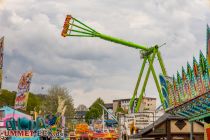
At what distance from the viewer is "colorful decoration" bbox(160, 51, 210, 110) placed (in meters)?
13.2

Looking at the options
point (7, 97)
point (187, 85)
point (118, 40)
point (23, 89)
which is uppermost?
point (7, 97)

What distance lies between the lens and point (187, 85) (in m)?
15.5

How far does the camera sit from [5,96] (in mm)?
120375

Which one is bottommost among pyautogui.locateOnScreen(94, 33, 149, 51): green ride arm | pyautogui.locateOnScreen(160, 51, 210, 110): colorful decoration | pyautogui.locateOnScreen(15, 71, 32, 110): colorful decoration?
pyautogui.locateOnScreen(160, 51, 210, 110): colorful decoration

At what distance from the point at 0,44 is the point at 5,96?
3872 inches

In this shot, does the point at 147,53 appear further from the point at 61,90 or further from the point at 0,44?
the point at 61,90

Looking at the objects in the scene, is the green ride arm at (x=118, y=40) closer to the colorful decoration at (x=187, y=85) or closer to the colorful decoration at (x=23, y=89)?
the colorful decoration at (x=23, y=89)

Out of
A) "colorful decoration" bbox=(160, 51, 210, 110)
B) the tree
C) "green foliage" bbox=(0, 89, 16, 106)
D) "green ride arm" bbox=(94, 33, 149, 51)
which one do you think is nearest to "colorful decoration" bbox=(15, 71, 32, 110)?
"colorful decoration" bbox=(160, 51, 210, 110)

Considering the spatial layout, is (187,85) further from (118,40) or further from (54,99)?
(54,99)

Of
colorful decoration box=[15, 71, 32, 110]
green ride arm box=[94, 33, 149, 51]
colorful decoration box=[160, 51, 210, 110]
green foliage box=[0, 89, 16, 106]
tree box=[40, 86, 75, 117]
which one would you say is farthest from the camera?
green foliage box=[0, 89, 16, 106]

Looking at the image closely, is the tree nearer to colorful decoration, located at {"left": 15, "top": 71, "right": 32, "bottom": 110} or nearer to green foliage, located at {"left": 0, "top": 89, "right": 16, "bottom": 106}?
green foliage, located at {"left": 0, "top": 89, "right": 16, "bottom": 106}

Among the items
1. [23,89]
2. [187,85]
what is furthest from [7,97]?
[187,85]

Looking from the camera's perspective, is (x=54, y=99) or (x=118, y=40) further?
(x=54, y=99)

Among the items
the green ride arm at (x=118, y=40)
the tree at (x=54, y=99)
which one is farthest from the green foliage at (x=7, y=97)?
the green ride arm at (x=118, y=40)
